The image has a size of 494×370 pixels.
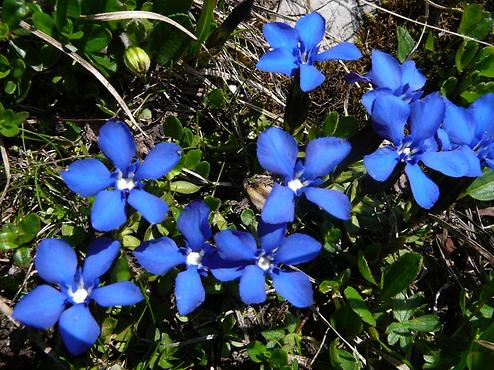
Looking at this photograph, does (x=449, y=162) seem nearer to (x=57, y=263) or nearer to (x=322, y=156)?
(x=322, y=156)

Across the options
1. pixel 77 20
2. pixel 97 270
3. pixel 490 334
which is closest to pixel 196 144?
pixel 77 20

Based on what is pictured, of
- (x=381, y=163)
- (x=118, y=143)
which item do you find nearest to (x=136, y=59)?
(x=118, y=143)

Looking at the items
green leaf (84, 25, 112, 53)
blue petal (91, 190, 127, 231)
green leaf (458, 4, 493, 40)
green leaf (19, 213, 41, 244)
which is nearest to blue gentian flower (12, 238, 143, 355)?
blue petal (91, 190, 127, 231)

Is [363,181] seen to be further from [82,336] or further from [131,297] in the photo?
[82,336]

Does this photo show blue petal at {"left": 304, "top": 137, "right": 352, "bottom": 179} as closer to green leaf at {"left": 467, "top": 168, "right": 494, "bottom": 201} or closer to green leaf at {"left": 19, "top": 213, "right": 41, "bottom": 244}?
green leaf at {"left": 467, "top": 168, "right": 494, "bottom": 201}

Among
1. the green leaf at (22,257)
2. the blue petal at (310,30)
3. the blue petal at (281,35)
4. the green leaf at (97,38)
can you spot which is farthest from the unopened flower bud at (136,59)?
the green leaf at (22,257)

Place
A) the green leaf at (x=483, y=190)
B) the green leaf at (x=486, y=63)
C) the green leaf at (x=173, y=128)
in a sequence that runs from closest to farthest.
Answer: the green leaf at (x=173, y=128)
the green leaf at (x=483, y=190)
the green leaf at (x=486, y=63)

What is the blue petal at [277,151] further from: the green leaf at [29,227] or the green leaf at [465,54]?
the green leaf at [465,54]

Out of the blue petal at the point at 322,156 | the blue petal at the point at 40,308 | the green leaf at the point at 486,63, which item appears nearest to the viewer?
the blue petal at the point at 40,308
